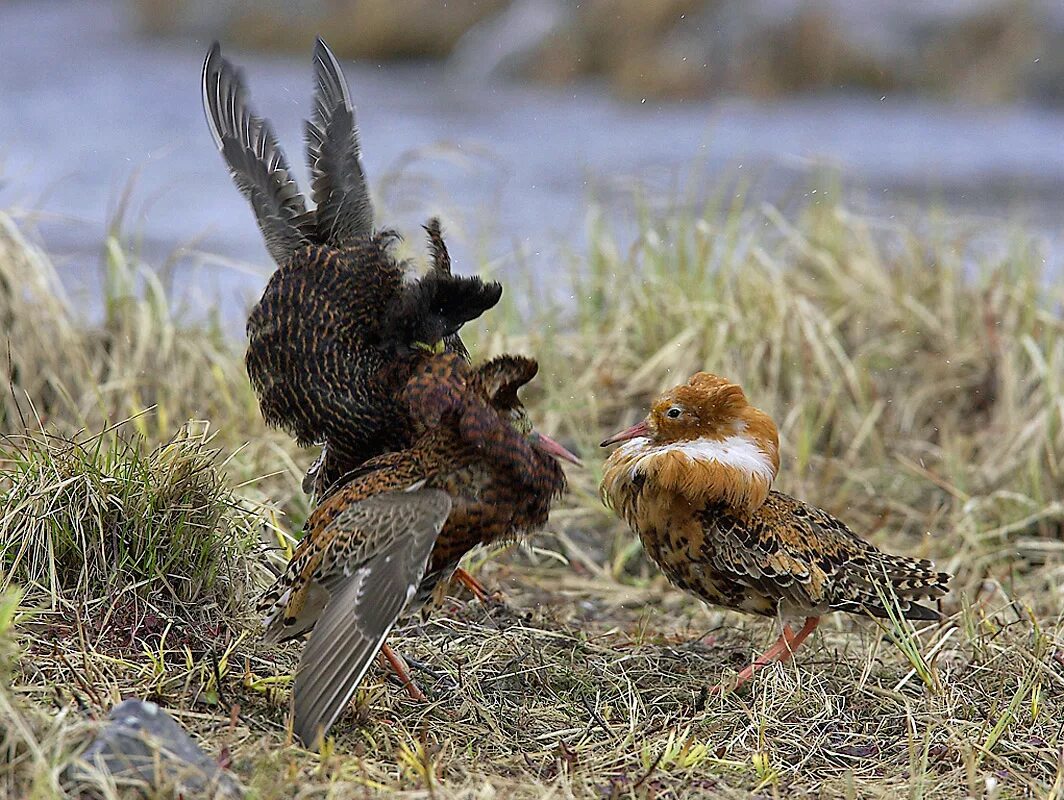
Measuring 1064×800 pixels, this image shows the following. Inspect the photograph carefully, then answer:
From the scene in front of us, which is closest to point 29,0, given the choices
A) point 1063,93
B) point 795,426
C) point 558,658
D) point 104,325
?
point 1063,93

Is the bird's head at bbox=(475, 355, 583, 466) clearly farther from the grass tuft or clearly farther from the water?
the water

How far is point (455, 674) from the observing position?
3.72 metres

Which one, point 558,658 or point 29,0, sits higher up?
point 29,0

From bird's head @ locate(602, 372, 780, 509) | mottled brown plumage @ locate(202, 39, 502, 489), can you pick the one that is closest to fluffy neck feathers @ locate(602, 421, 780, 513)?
bird's head @ locate(602, 372, 780, 509)

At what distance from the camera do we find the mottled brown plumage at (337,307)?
378 cm

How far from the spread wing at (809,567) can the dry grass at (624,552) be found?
161mm

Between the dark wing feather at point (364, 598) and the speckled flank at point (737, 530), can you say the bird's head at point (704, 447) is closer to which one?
the speckled flank at point (737, 530)

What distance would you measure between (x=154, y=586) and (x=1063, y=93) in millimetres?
13190

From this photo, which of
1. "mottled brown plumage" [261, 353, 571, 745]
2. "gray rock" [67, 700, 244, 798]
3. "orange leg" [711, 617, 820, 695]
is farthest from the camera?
"orange leg" [711, 617, 820, 695]

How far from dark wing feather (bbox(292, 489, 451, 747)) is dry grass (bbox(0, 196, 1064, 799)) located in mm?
123

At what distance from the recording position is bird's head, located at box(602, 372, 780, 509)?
385cm

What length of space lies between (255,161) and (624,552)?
187cm

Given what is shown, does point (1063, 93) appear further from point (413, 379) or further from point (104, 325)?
point (413, 379)

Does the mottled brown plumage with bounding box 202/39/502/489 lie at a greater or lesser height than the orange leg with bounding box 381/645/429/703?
greater
